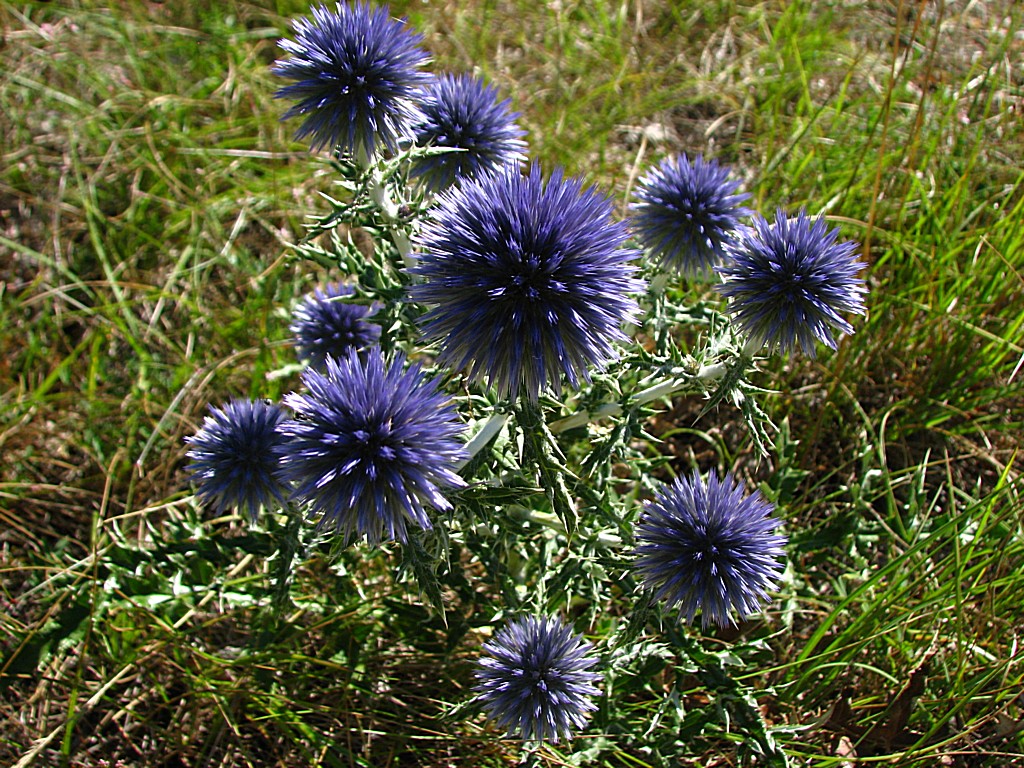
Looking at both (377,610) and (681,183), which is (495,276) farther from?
(377,610)

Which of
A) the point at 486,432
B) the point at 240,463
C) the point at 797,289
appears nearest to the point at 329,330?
the point at 240,463

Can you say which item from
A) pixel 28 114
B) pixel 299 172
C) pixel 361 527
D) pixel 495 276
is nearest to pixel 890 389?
pixel 495 276

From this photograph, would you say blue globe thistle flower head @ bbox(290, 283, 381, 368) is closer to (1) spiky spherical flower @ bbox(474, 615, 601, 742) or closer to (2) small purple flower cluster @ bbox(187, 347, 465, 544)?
(2) small purple flower cluster @ bbox(187, 347, 465, 544)

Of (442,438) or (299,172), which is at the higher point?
(299,172)

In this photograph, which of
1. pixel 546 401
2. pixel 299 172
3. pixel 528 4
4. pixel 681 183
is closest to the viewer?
pixel 546 401

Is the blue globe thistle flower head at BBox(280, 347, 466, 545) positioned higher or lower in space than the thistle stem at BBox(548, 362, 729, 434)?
lower

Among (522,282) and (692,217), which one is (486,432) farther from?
(692,217)

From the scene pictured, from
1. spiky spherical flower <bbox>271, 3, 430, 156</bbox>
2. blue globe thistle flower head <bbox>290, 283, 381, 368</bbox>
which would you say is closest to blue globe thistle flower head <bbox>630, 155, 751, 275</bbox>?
spiky spherical flower <bbox>271, 3, 430, 156</bbox>
